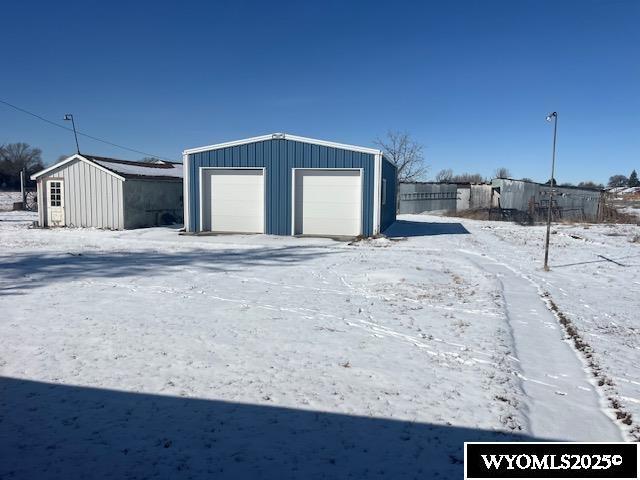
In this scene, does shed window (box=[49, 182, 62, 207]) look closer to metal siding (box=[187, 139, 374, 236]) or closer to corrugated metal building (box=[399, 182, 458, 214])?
metal siding (box=[187, 139, 374, 236])

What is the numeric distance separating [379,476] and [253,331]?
3.23m

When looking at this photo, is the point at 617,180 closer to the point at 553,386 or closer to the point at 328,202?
the point at 328,202

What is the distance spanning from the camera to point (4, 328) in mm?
6008

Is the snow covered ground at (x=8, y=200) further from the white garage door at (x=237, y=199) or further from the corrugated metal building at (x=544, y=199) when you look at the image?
the corrugated metal building at (x=544, y=199)

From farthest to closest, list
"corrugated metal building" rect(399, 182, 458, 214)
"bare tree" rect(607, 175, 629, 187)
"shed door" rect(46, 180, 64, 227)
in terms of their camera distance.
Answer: "bare tree" rect(607, 175, 629, 187), "corrugated metal building" rect(399, 182, 458, 214), "shed door" rect(46, 180, 64, 227)

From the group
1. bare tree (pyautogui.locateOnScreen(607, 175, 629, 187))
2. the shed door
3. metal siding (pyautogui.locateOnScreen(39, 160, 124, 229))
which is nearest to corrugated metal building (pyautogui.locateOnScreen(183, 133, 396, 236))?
metal siding (pyautogui.locateOnScreen(39, 160, 124, 229))

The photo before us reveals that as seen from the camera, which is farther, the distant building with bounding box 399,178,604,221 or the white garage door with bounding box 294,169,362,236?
the distant building with bounding box 399,178,604,221

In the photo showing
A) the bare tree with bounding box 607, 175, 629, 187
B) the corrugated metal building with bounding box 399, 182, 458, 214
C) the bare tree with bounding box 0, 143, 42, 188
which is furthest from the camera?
the bare tree with bounding box 607, 175, 629, 187

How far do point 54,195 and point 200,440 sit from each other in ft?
69.3

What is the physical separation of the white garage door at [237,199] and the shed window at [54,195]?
26.1 ft

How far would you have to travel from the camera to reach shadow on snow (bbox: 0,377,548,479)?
129 inches

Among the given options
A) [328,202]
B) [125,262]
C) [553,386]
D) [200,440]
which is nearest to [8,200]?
[328,202]

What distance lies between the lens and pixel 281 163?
17.4 metres

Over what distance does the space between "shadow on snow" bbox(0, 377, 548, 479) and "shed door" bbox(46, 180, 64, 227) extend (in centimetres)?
1922
